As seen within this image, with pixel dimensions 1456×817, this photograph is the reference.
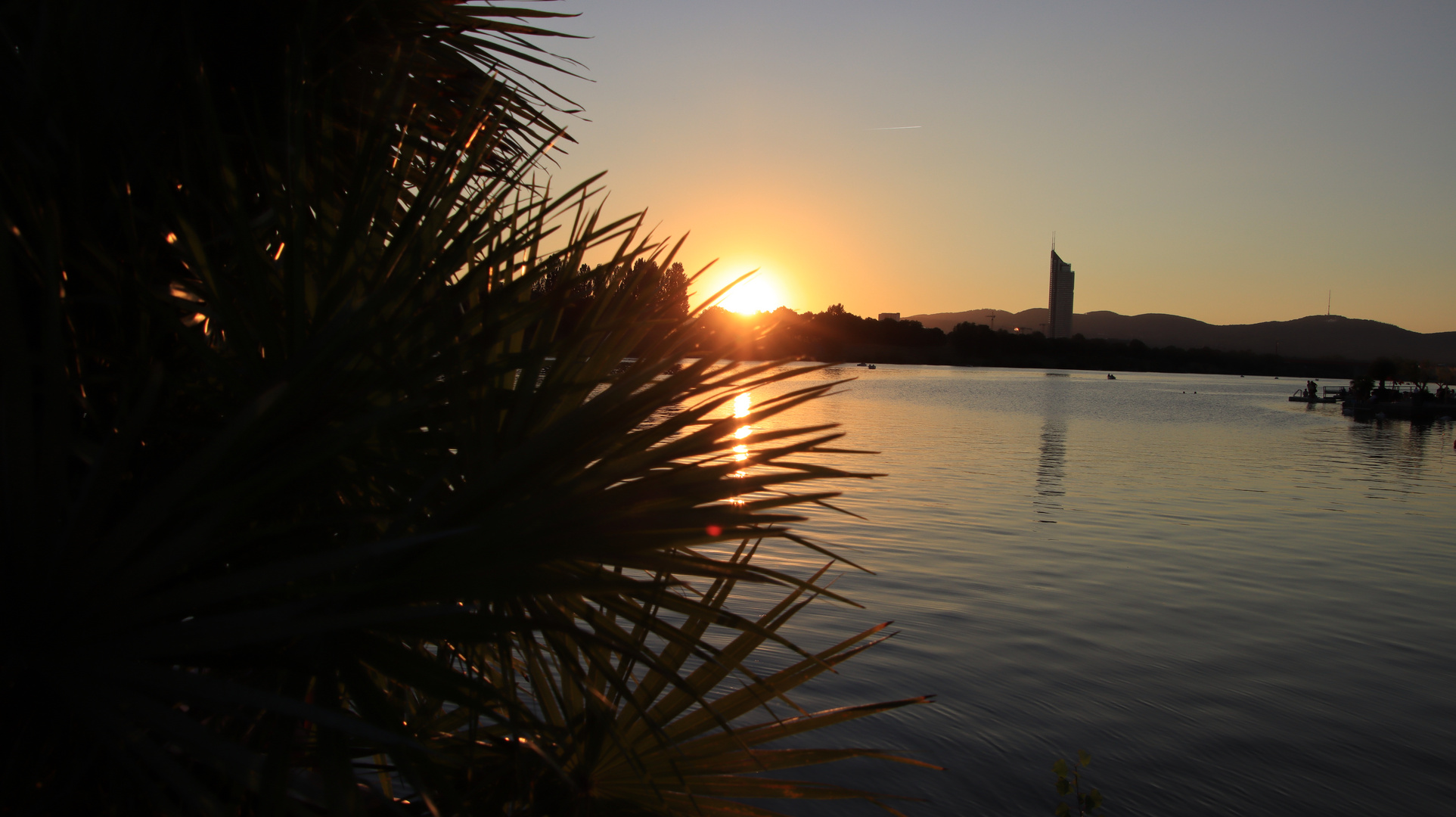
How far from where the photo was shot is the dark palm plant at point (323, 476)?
0.86m

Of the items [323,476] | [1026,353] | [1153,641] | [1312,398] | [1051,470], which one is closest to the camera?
[323,476]

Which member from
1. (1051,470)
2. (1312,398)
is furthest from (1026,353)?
(1051,470)

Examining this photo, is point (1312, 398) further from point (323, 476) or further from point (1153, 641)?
→ point (323, 476)

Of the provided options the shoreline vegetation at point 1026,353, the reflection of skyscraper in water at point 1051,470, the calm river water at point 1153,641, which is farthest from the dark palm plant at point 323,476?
the shoreline vegetation at point 1026,353

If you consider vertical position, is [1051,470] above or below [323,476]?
below

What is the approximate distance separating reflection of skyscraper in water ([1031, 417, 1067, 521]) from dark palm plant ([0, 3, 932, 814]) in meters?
12.5

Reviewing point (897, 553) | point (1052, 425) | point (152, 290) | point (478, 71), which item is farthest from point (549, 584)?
point (1052, 425)

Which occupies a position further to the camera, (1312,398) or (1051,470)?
(1312,398)

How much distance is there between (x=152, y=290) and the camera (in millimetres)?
1200

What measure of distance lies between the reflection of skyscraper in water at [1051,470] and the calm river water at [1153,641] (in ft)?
0.49

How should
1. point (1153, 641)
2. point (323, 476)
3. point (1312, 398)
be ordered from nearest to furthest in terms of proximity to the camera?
point (323, 476)
point (1153, 641)
point (1312, 398)

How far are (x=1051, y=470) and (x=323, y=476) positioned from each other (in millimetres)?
19409

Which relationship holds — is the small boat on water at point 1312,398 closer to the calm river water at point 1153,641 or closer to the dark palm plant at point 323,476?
the calm river water at point 1153,641

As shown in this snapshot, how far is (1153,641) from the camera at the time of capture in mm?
7305
